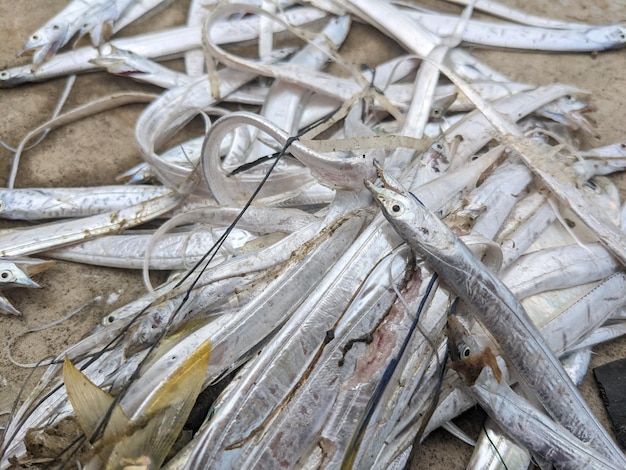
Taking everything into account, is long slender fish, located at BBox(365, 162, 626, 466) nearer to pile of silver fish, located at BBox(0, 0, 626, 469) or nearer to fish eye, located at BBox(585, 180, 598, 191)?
pile of silver fish, located at BBox(0, 0, 626, 469)

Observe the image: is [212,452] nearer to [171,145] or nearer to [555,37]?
[171,145]

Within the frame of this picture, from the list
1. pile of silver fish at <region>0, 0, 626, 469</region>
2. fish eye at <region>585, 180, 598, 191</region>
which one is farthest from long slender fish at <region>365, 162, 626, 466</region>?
fish eye at <region>585, 180, 598, 191</region>

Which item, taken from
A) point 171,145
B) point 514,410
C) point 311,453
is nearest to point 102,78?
point 171,145

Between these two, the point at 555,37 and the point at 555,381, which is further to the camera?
the point at 555,37

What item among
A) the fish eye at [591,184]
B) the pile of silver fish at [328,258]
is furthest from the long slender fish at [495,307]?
the fish eye at [591,184]

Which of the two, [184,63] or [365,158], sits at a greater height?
[184,63]

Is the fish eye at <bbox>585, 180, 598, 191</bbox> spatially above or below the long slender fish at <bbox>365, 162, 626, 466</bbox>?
above

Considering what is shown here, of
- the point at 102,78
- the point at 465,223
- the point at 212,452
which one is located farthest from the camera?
the point at 102,78

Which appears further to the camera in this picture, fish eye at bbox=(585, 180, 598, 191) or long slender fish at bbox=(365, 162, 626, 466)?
fish eye at bbox=(585, 180, 598, 191)
